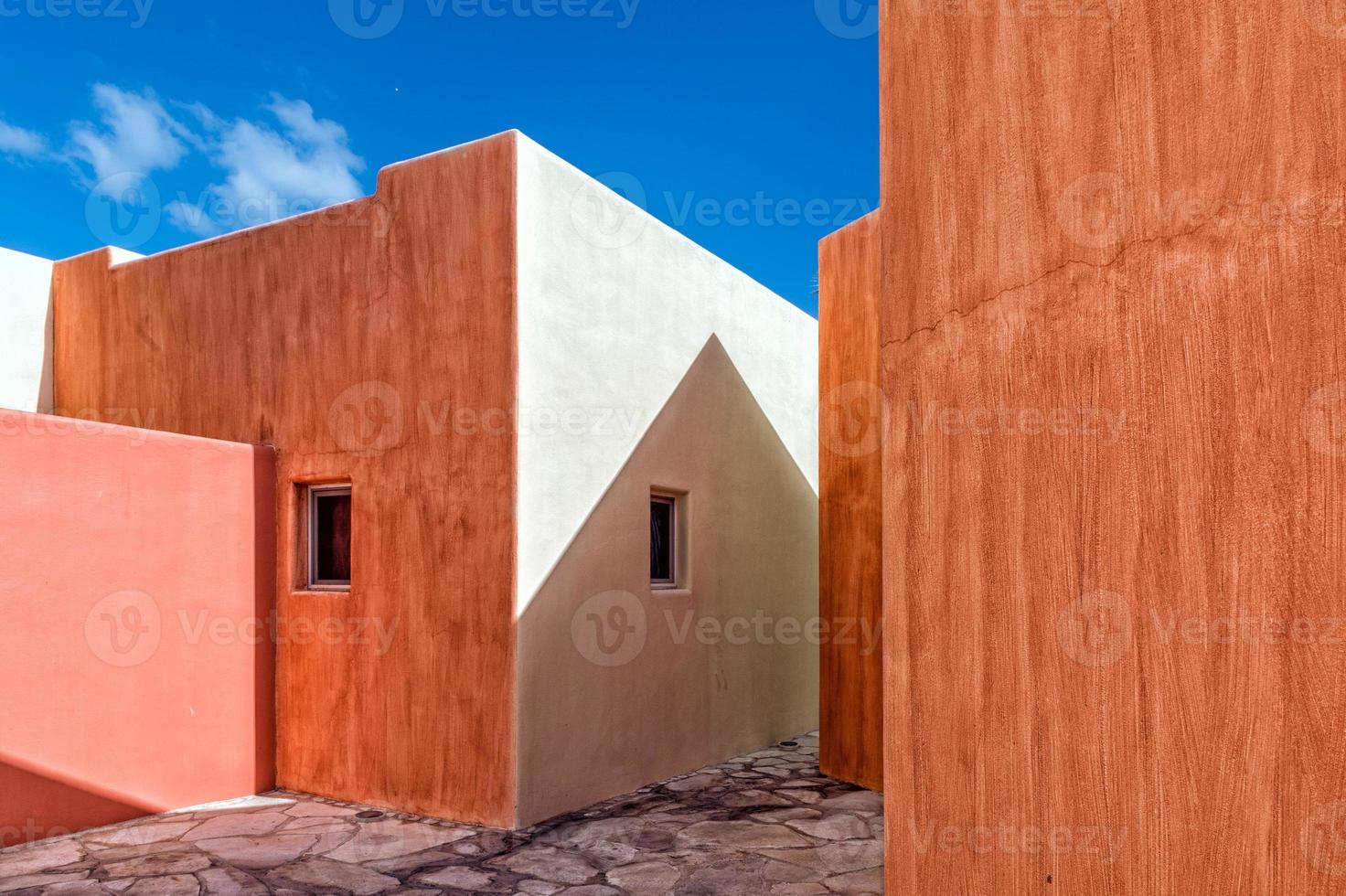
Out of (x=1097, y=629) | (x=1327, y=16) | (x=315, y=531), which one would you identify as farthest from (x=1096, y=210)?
(x=315, y=531)

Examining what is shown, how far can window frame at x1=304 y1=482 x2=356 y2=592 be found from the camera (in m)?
6.34

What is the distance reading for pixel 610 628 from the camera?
20.4 ft

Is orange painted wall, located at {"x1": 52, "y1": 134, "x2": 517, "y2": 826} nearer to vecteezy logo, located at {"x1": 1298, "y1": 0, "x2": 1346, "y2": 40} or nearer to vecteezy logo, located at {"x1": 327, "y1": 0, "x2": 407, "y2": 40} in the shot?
vecteezy logo, located at {"x1": 327, "y1": 0, "x2": 407, "y2": 40}

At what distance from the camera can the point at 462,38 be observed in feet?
36.6

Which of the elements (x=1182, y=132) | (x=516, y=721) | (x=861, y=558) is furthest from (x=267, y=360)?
(x=1182, y=132)

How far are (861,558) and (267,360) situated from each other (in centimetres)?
460

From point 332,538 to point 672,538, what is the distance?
8.32ft

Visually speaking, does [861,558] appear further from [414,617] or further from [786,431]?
[414,617]

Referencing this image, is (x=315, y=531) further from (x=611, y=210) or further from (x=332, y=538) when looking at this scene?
(x=611, y=210)

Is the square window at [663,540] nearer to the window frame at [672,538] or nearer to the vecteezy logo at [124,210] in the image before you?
the window frame at [672,538]

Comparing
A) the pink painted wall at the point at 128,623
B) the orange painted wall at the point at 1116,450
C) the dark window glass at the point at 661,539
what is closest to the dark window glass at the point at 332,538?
the pink painted wall at the point at 128,623

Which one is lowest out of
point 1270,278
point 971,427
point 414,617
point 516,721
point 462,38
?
point 516,721

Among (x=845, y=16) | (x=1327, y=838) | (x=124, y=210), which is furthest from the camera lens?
(x=124, y=210)

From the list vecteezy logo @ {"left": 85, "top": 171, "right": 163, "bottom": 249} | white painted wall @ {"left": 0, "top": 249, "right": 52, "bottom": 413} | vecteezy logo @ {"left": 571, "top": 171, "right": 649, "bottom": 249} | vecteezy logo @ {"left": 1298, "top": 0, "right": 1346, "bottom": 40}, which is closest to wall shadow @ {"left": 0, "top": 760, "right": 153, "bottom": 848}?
white painted wall @ {"left": 0, "top": 249, "right": 52, "bottom": 413}
